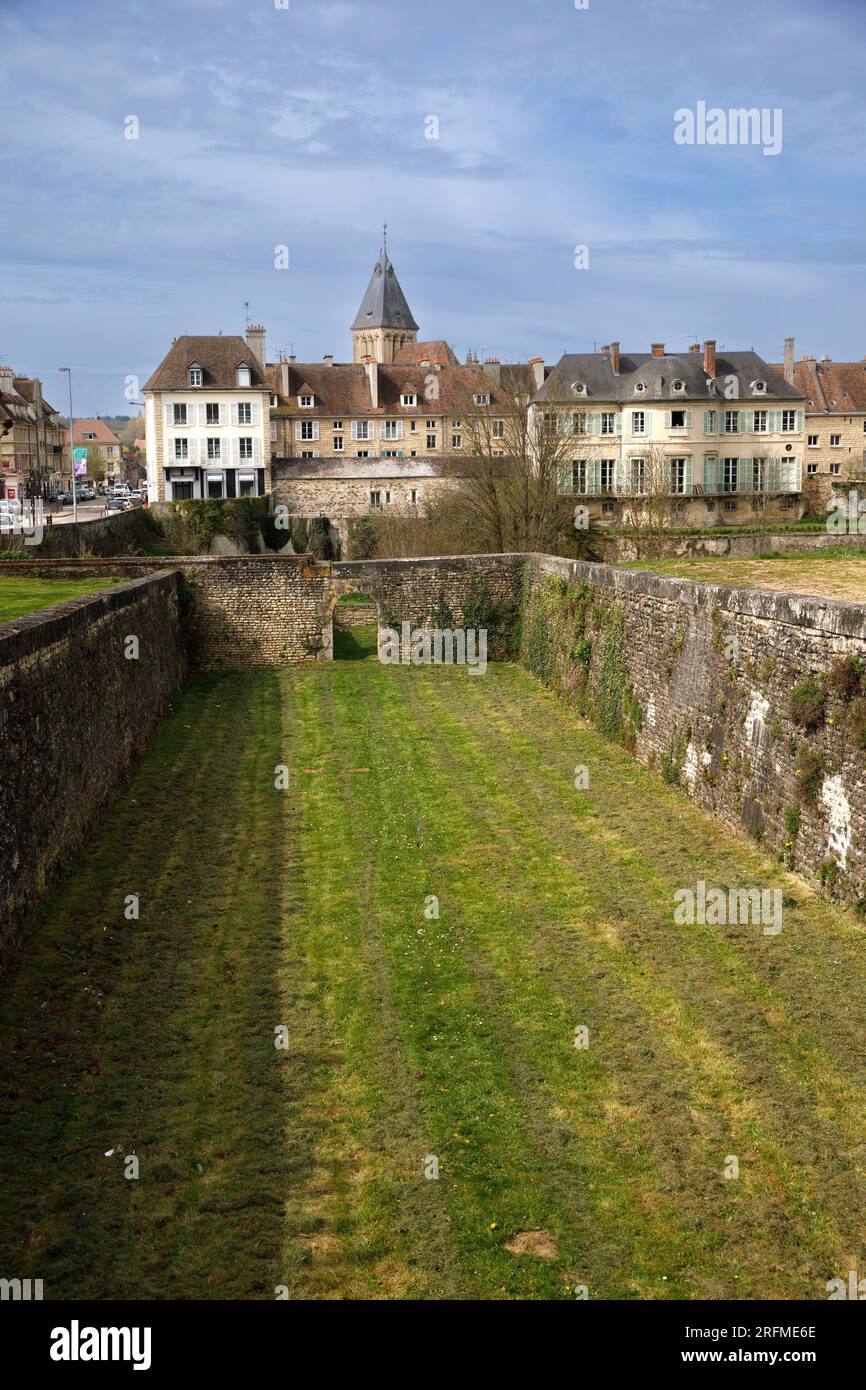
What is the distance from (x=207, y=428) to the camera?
214 ft

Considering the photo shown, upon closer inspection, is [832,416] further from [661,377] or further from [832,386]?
[661,377]

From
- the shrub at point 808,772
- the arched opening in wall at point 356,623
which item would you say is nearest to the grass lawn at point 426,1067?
→ the shrub at point 808,772

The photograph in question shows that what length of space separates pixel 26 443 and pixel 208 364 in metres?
25.9

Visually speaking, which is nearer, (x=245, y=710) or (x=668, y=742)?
(x=668, y=742)

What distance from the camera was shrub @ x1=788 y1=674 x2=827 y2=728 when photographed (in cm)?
954

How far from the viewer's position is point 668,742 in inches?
540

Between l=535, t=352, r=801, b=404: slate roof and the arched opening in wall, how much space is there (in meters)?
37.8

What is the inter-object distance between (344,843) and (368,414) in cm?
6514

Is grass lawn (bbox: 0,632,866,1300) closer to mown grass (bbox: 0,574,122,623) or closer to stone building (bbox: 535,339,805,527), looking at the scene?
mown grass (bbox: 0,574,122,623)

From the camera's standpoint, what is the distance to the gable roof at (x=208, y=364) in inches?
2534

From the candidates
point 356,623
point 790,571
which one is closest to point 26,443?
point 356,623

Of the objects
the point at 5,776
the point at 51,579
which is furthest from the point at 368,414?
the point at 5,776
